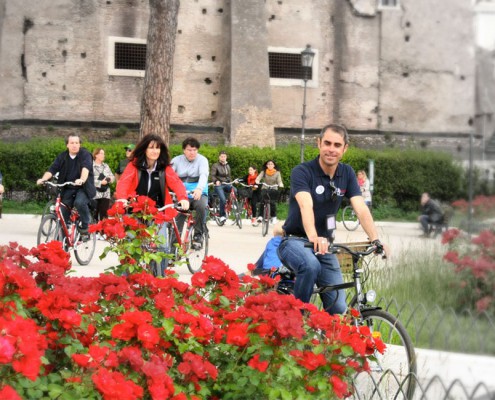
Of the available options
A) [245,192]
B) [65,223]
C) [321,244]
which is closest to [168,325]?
[321,244]

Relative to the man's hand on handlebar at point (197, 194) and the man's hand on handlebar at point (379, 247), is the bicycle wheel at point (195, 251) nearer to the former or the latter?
the man's hand on handlebar at point (197, 194)

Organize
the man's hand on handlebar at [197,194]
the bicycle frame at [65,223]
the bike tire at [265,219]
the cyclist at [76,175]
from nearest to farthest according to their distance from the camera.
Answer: the man's hand on handlebar at [197,194], the cyclist at [76,175], the bicycle frame at [65,223], the bike tire at [265,219]

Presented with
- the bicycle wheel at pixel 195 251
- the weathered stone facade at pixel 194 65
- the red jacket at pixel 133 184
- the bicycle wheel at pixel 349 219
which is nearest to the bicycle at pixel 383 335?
the red jacket at pixel 133 184

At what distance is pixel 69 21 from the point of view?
22750mm

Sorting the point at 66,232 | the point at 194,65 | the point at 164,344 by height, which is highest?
the point at 194,65

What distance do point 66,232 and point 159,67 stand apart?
7.58 meters

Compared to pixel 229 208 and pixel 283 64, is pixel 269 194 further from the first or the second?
pixel 283 64

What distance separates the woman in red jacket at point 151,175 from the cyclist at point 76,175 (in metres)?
2.39

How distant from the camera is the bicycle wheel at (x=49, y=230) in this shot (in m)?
8.11

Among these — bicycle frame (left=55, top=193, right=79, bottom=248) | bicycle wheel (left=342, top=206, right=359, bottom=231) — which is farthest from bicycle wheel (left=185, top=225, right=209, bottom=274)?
bicycle wheel (left=342, top=206, right=359, bottom=231)

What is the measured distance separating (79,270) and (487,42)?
715 cm

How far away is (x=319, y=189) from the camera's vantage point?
343 centimetres

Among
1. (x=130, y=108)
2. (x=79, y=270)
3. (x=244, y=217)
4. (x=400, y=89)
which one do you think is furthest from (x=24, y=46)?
(x=400, y=89)

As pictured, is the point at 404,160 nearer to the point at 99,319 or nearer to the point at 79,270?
the point at 99,319
